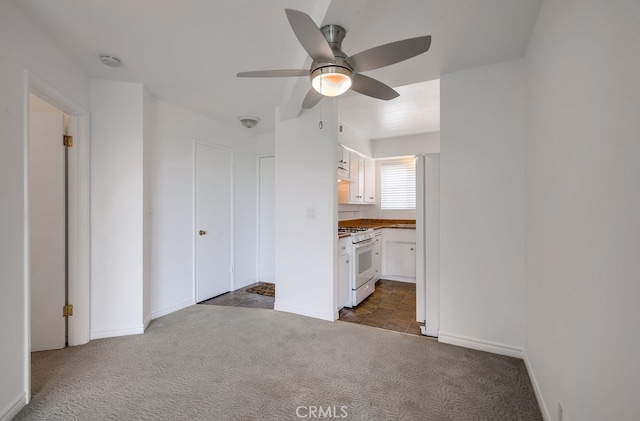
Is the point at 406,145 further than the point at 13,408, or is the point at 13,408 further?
the point at 406,145

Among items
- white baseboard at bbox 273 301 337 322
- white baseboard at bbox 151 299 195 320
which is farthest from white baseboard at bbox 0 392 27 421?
white baseboard at bbox 273 301 337 322

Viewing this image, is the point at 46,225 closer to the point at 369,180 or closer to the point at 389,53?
the point at 389,53

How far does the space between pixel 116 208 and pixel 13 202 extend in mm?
1036

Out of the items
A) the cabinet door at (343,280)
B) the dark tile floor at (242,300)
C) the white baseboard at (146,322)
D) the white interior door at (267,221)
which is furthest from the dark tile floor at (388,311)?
the white baseboard at (146,322)

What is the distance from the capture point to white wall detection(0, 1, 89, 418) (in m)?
1.66

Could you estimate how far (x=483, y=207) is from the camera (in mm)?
2465

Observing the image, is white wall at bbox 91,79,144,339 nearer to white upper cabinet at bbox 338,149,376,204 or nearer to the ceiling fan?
the ceiling fan

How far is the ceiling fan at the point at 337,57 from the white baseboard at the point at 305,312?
2338 mm

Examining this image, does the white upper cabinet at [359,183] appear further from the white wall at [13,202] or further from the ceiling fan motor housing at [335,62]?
the white wall at [13,202]

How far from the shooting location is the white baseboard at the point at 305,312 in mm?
3162

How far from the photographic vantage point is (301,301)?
337 cm

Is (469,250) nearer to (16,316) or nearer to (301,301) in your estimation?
(301,301)

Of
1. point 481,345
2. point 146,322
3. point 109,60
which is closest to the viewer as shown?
point 109,60

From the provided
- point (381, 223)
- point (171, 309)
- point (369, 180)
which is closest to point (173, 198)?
point (171, 309)
